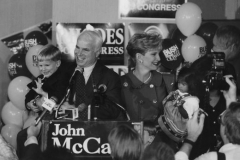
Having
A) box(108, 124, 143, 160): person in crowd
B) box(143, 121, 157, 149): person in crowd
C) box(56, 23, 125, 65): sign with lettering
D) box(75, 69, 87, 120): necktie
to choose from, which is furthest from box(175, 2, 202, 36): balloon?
box(108, 124, 143, 160): person in crowd

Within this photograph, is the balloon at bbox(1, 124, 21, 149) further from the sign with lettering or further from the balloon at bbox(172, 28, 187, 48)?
the balloon at bbox(172, 28, 187, 48)

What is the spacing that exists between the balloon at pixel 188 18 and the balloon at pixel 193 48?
89mm

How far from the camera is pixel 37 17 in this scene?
7.59 m

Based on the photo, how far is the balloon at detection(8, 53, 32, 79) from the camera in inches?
269

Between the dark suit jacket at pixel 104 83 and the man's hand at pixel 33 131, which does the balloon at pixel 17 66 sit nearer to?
the dark suit jacket at pixel 104 83

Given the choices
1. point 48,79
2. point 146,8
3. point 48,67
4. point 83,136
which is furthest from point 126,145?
point 146,8

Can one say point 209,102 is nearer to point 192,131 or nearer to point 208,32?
point 192,131

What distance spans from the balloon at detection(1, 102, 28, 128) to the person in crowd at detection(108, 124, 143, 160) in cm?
346

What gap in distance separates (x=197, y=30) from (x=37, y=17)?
212cm

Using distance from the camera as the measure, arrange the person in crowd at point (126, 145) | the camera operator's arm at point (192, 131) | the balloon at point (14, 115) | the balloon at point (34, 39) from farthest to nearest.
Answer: the balloon at point (34, 39) → the balloon at point (14, 115) → the camera operator's arm at point (192, 131) → the person in crowd at point (126, 145)

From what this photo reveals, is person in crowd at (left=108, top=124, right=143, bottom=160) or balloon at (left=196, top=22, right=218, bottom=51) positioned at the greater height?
balloon at (left=196, top=22, right=218, bottom=51)

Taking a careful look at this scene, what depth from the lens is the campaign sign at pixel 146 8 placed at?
21.8ft

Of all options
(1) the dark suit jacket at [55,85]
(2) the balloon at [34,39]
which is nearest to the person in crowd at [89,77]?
(1) the dark suit jacket at [55,85]

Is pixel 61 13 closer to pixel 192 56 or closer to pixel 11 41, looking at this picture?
pixel 11 41
